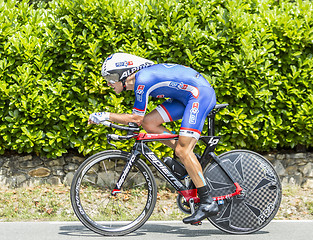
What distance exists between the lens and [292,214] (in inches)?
261

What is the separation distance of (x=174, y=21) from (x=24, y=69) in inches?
96.4

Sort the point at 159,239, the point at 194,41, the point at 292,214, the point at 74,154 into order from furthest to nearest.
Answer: the point at 74,154 < the point at 194,41 < the point at 292,214 < the point at 159,239

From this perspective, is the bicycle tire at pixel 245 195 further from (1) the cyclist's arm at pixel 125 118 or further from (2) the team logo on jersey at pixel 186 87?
(1) the cyclist's arm at pixel 125 118

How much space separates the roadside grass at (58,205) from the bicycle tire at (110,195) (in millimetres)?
988

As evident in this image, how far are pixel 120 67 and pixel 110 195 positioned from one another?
5.01 ft

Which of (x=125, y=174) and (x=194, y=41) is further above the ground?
(x=194, y=41)

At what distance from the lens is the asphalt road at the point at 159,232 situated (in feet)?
17.1

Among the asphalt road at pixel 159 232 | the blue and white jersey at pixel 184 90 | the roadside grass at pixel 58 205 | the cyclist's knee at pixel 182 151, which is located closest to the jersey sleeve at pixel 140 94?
the blue and white jersey at pixel 184 90

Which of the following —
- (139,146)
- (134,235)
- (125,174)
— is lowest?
(134,235)

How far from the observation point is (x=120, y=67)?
5.07 metres

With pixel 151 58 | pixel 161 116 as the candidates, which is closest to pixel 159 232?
pixel 161 116

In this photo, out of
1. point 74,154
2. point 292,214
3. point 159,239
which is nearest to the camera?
point 159,239

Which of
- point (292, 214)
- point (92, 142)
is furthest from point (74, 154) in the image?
point (292, 214)

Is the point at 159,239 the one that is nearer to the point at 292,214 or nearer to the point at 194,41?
the point at 292,214
